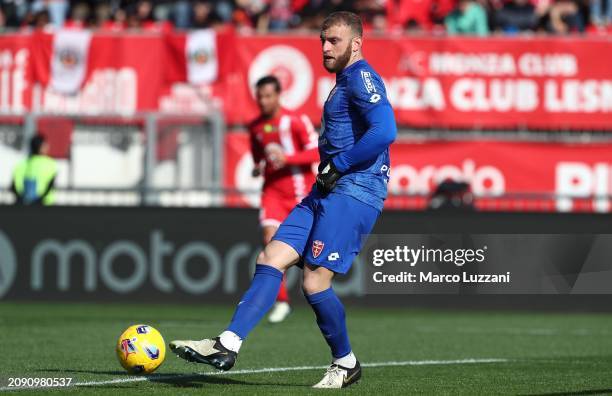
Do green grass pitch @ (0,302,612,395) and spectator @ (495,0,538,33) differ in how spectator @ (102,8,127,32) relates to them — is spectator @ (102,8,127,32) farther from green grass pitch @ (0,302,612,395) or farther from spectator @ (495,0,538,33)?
spectator @ (495,0,538,33)

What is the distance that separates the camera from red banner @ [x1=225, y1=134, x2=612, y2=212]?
68.3 feet

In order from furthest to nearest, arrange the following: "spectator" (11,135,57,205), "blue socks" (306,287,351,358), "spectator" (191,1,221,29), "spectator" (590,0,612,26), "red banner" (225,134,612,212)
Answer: "spectator" (590,0,612,26)
"spectator" (191,1,221,29)
"red banner" (225,134,612,212)
"spectator" (11,135,57,205)
"blue socks" (306,287,351,358)

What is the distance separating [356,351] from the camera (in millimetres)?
11922

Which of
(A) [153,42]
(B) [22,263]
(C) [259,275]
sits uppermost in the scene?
(A) [153,42]

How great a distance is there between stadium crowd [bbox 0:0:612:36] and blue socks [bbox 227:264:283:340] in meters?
13.3

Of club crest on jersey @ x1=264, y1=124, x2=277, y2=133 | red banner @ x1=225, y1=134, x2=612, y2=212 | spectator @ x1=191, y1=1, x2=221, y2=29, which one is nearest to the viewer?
club crest on jersey @ x1=264, y1=124, x2=277, y2=133

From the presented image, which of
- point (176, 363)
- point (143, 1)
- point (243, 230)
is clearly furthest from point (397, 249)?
point (143, 1)

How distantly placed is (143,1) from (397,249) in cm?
897

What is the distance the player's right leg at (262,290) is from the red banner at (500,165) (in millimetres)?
11925

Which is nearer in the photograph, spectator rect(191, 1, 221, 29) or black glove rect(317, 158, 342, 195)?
black glove rect(317, 158, 342, 195)

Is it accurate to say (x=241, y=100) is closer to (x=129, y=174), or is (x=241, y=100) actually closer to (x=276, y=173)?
(x=129, y=174)

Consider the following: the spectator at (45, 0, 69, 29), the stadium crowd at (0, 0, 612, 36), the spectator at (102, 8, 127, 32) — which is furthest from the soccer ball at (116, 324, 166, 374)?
the spectator at (45, 0, 69, 29)

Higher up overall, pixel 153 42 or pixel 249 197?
pixel 153 42

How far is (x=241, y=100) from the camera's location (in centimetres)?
2086
